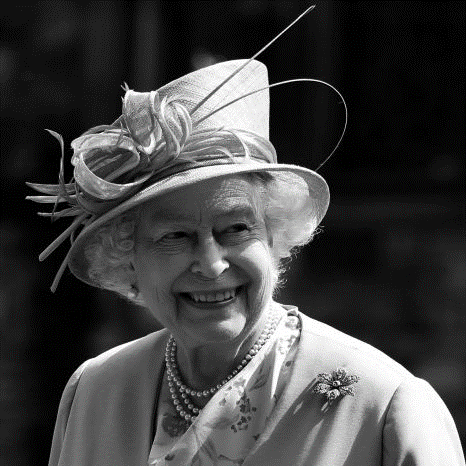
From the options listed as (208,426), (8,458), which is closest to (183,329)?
(208,426)

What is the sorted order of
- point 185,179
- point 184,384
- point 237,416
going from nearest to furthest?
point 185,179
point 237,416
point 184,384

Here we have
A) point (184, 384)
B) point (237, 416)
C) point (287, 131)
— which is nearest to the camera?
point (237, 416)

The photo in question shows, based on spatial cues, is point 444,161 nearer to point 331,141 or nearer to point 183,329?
point 331,141

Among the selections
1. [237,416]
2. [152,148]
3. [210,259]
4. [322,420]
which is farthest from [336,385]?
[152,148]

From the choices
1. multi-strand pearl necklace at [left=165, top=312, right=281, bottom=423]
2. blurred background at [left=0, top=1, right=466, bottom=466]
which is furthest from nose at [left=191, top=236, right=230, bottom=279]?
blurred background at [left=0, top=1, right=466, bottom=466]

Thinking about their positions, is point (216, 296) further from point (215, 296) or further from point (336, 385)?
point (336, 385)

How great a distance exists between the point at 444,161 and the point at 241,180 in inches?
149

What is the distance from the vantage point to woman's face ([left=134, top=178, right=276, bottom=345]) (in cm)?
312

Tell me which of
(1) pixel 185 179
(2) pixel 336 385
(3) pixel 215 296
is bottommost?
(2) pixel 336 385

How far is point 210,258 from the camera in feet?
10.2

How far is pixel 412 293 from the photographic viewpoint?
22.3ft

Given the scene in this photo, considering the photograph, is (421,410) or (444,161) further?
(444,161)

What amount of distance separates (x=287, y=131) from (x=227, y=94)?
362 centimetres

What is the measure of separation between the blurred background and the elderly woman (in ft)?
11.1
